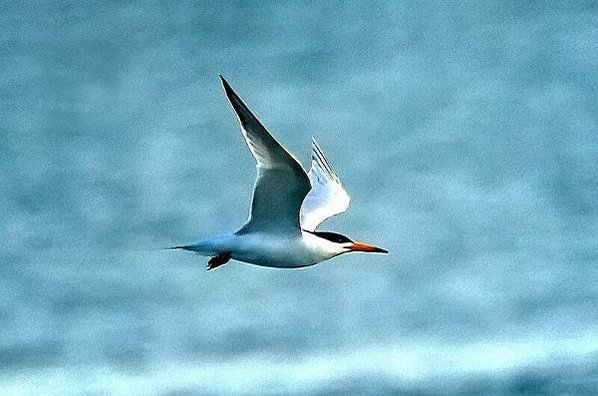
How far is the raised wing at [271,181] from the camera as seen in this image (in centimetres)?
524

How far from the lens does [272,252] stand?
19.2ft

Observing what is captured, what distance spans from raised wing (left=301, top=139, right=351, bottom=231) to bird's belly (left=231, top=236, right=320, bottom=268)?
477mm

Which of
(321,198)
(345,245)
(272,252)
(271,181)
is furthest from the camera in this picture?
(321,198)

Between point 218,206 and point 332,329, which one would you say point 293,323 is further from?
point 218,206

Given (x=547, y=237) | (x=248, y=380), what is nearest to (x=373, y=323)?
(x=248, y=380)

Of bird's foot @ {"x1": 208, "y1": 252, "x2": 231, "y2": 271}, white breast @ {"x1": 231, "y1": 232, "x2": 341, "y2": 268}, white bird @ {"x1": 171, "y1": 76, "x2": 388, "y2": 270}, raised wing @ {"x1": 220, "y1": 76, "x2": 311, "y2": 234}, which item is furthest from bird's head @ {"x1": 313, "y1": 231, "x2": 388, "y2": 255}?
bird's foot @ {"x1": 208, "y1": 252, "x2": 231, "y2": 271}

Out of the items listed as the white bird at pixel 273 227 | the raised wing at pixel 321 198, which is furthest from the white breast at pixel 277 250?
the raised wing at pixel 321 198

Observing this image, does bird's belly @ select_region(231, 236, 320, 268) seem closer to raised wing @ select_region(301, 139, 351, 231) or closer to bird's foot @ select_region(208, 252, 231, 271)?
bird's foot @ select_region(208, 252, 231, 271)

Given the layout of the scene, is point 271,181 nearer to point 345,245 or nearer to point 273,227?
point 273,227

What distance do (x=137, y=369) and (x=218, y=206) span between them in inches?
61.0

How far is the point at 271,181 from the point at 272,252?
0.39 meters

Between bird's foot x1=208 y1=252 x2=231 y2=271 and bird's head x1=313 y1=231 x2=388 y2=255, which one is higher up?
bird's head x1=313 y1=231 x2=388 y2=255

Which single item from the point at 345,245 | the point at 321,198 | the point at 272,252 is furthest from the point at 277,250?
the point at 321,198

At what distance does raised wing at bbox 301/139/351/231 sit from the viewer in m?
6.58
